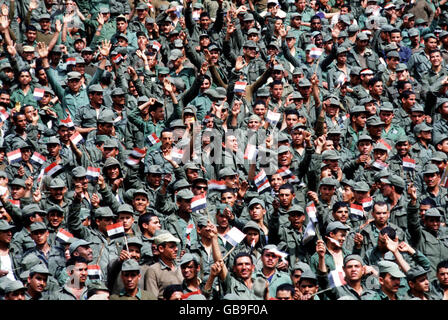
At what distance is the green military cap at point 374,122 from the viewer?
15.9m

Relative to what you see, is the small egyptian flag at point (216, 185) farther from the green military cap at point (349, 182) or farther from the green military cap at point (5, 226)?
the green military cap at point (5, 226)

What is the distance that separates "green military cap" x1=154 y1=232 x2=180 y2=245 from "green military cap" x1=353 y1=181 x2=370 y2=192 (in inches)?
126

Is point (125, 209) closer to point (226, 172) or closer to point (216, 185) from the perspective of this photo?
point (216, 185)

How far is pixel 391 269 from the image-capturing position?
11398 millimetres

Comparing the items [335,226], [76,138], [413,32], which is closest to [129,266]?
[335,226]

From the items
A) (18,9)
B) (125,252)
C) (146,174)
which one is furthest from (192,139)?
(18,9)

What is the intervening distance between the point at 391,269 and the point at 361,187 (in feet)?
8.23

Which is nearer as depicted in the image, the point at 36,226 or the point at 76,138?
the point at 36,226

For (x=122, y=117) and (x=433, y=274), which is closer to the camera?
(x=433, y=274)

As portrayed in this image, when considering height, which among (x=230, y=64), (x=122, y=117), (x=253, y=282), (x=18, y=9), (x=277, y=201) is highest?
(x=18, y=9)

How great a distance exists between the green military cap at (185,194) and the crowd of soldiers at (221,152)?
0.05m

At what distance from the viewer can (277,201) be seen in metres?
12.9

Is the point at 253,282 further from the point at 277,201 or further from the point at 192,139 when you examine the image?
the point at 192,139

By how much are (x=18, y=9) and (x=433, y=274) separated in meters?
11.2
